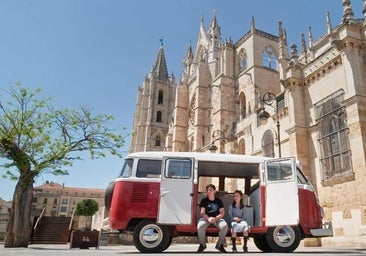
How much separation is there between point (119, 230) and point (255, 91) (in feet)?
73.5

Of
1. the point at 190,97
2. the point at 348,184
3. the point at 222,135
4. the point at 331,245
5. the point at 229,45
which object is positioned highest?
the point at 229,45

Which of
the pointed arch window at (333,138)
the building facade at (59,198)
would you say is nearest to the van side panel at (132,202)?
the pointed arch window at (333,138)

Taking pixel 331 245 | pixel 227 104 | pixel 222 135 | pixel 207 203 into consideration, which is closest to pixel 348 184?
pixel 331 245

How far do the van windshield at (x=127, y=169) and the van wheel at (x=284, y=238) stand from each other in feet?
11.1

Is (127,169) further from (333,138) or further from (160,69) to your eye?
(160,69)

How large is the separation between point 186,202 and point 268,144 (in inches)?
549

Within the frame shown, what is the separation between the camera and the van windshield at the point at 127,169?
6.60 metres

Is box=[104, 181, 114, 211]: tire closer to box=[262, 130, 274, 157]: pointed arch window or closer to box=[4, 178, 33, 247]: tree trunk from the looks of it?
box=[4, 178, 33, 247]: tree trunk

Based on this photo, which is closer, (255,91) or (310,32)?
(255,91)

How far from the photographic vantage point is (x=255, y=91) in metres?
26.5

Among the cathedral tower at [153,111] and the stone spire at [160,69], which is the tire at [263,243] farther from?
the stone spire at [160,69]

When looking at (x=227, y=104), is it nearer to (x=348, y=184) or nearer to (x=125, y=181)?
(x=348, y=184)

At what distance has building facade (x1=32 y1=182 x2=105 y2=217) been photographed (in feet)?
253

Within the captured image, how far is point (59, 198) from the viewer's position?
79.8 metres
